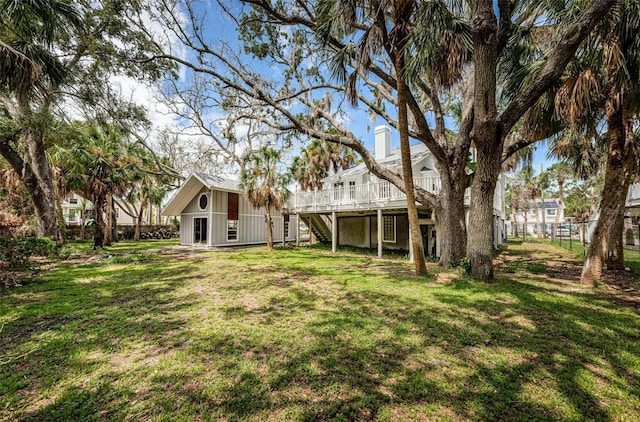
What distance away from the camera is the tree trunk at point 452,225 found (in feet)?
28.8

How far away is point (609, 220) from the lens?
6336 mm

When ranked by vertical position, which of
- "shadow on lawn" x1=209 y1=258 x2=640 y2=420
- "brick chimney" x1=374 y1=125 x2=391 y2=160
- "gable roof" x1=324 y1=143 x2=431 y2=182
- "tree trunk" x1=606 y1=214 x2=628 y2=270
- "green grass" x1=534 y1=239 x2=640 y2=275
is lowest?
"green grass" x1=534 y1=239 x2=640 y2=275

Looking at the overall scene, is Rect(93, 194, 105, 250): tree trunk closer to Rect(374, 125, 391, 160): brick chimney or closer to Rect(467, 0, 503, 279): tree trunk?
Rect(374, 125, 391, 160): brick chimney

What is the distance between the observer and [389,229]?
15.8 meters

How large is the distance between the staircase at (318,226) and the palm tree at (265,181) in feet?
12.2

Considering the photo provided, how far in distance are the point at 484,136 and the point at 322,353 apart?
6.63m

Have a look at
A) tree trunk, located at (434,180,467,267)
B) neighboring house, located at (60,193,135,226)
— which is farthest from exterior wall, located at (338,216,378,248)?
neighboring house, located at (60,193,135,226)

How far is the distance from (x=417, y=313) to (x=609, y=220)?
5.78 metres

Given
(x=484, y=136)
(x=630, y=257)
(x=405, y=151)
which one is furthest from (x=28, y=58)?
(x=630, y=257)

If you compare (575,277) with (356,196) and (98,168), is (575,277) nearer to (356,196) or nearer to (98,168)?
(356,196)

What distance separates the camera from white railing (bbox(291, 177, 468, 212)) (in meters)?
11.4

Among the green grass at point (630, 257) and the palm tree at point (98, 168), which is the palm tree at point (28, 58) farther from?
the green grass at point (630, 257)

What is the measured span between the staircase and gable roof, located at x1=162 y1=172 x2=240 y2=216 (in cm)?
527

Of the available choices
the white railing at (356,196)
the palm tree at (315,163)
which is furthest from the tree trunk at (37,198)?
the palm tree at (315,163)
